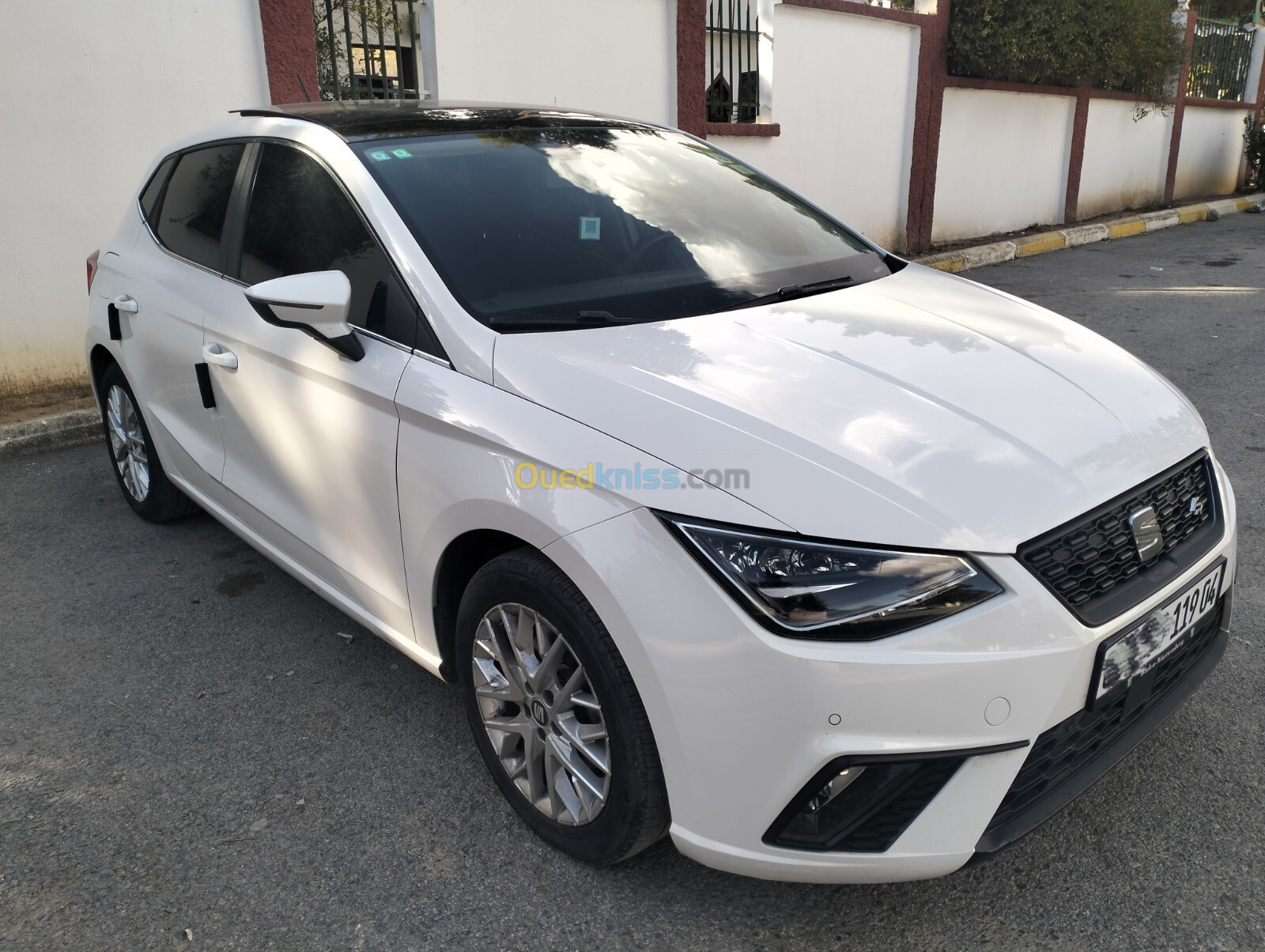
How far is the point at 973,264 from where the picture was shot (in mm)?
10336

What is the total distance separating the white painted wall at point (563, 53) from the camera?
710 cm

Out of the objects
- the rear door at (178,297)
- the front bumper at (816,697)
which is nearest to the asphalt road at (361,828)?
the front bumper at (816,697)

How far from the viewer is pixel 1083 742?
1.95m

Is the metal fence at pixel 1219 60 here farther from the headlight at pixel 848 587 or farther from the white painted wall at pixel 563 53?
the headlight at pixel 848 587

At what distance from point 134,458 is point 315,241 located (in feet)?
6.40

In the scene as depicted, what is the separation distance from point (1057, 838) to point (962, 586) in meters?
0.93

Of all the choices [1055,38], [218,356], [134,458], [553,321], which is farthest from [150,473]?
[1055,38]

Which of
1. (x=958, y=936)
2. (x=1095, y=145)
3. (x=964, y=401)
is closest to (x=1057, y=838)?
(x=958, y=936)

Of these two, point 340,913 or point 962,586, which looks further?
point 340,913

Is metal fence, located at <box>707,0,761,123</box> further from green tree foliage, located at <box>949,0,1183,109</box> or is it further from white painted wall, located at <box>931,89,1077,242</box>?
green tree foliage, located at <box>949,0,1183,109</box>

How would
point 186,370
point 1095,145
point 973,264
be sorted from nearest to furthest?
point 186,370 < point 973,264 < point 1095,145

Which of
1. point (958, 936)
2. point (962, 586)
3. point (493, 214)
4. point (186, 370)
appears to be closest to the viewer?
point (962, 586)

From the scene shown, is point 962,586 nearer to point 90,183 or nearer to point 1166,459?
point 1166,459

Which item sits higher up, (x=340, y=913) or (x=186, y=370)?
(x=186, y=370)
